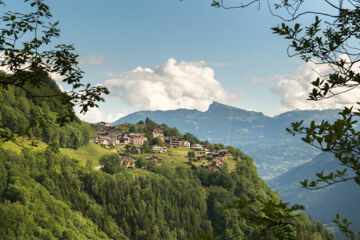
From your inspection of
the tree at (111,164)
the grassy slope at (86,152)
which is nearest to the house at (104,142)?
the grassy slope at (86,152)

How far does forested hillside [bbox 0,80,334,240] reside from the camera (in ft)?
343

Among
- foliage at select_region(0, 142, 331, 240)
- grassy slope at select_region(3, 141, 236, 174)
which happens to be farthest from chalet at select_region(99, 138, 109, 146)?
foliage at select_region(0, 142, 331, 240)

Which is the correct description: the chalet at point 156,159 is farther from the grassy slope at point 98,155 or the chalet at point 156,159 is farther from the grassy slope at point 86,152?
the grassy slope at point 86,152

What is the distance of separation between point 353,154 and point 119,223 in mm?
133924

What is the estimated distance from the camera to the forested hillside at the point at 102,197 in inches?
4112

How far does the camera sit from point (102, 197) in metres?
133

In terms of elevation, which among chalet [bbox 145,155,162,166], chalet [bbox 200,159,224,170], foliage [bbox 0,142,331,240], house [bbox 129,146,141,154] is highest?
house [bbox 129,146,141,154]

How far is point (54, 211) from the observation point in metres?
111

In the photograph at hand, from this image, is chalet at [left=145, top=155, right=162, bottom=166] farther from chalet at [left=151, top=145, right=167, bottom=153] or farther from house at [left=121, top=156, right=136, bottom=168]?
chalet at [left=151, top=145, right=167, bottom=153]

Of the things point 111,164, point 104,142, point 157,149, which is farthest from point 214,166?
point 104,142

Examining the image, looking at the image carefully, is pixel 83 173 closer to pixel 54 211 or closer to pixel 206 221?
pixel 54 211

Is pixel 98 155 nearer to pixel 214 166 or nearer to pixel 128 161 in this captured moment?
pixel 128 161

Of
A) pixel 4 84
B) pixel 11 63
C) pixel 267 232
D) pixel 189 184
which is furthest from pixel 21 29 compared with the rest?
pixel 189 184

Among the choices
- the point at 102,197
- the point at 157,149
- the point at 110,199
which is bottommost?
the point at 110,199
